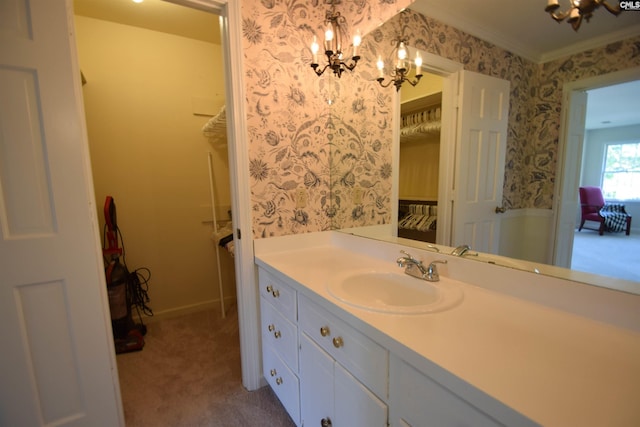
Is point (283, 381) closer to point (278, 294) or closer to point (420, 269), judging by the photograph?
point (278, 294)

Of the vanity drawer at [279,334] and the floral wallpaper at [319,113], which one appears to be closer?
the vanity drawer at [279,334]

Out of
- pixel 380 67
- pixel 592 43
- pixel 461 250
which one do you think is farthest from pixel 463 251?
pixel 380 67

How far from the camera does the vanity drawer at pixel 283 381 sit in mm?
1179

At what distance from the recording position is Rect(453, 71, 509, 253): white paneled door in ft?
3.25

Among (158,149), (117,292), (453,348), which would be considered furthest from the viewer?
(158,149)

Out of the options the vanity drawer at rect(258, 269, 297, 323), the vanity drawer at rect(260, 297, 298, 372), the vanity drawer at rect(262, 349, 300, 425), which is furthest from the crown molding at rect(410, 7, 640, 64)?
the vanity drawer at rect(262, 349, 300, 425)

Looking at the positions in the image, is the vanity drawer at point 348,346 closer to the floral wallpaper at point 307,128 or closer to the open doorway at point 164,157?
the floral wallpaper at point 307,128

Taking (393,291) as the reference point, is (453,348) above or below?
above

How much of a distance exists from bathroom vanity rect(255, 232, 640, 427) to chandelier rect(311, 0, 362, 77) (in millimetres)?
1053

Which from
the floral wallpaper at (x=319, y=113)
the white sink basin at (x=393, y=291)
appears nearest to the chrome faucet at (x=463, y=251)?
the white sink basin at (x=393, y=291)

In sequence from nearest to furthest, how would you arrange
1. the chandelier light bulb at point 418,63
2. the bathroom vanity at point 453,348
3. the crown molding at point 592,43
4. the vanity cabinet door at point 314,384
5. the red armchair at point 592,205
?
the bathroom vanity at point 453,348
the crown molding at point 592,43
the red armchair at point 592,205
the vanity cabinet door at point 314,384
the chandelier light bulb at point 418,63

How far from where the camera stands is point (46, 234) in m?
1.08

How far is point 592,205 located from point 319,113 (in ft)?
4.33

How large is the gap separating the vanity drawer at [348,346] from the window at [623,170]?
0.80m
